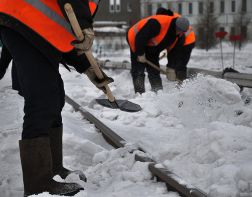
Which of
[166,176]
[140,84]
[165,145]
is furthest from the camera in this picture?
[140,84]

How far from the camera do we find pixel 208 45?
36.9m

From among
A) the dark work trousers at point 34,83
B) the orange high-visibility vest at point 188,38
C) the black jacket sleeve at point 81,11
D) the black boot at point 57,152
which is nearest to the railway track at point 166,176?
the black boot at point 57,152

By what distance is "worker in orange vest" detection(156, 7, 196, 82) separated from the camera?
8039 millimetres

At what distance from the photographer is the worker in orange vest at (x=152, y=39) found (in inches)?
285

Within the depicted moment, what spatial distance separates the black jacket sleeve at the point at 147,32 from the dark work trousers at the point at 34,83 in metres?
4.59

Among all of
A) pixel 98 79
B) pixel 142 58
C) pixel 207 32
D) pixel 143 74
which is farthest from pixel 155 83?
pixel 207 32

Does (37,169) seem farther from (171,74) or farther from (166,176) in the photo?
(171,74)

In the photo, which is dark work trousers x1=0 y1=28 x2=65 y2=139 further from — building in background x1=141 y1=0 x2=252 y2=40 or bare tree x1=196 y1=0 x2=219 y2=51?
building in background x1=141 y1=0 x2=252 y2=40

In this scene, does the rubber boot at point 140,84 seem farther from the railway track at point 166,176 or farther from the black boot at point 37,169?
the black boot at point 37,169

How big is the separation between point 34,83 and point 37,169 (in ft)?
1.74

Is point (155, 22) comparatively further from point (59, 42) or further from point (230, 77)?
point (59, 42)

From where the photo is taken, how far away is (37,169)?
8.99ft

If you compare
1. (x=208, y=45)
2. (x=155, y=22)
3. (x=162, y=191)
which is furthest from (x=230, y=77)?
(x=208, y=45)

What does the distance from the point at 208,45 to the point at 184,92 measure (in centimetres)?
3192
